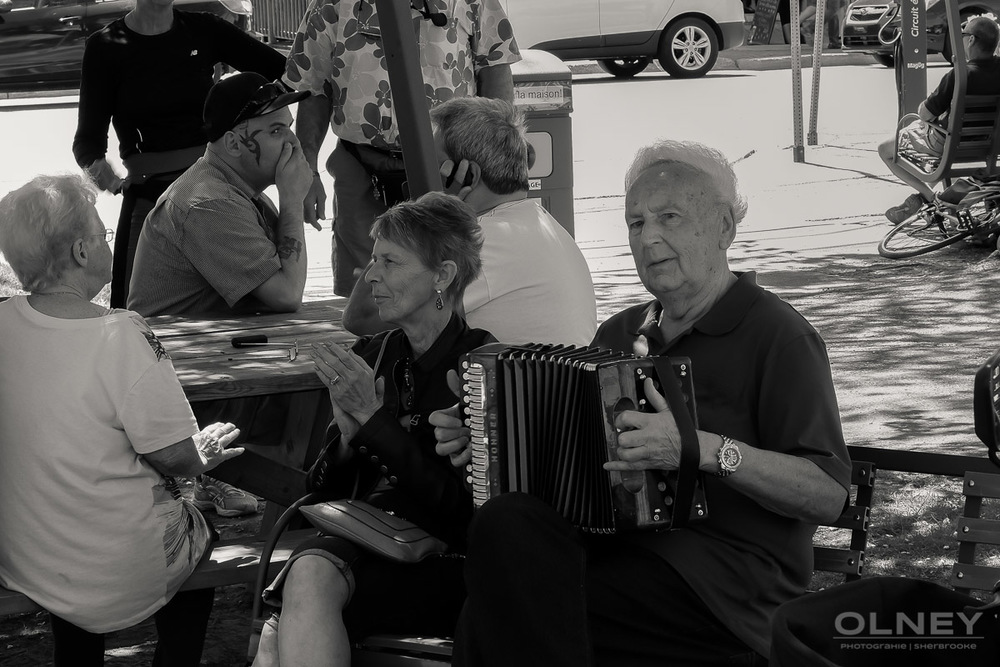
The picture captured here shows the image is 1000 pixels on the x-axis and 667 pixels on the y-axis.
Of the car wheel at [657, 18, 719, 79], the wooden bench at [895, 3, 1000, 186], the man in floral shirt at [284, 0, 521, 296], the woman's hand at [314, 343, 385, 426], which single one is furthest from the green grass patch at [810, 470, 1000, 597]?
the car wheel at [657, 18, 719, 79]

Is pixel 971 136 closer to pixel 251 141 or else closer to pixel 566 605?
pixel 251 141

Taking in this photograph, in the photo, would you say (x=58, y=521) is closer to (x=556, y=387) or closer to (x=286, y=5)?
(x=556, y=387)

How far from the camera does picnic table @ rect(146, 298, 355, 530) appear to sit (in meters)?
3.49

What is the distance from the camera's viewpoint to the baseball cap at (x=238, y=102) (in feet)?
14.6

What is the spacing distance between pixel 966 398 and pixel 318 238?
5.61m

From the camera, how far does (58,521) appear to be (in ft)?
10.1

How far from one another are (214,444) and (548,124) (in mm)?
4249

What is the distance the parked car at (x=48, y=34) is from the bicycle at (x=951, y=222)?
9.04 metres

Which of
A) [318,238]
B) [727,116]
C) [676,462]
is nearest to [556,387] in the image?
[676,462]

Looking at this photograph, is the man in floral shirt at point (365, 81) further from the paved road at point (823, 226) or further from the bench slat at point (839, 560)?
the bench slat at point (839, 560)

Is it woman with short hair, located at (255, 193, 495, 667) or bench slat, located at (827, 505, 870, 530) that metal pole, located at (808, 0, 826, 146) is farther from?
bench slat, located at (827, 505, 870, 530)

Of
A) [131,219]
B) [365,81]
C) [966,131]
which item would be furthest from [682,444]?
[966,131]

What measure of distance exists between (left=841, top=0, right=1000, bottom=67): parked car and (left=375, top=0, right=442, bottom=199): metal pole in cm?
1523

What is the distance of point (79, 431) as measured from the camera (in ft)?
9.99
